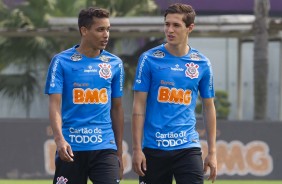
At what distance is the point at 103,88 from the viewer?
8.67 metres

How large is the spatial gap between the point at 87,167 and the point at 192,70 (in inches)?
47.4

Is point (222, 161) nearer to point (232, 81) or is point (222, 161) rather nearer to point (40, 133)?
point (40, 133)

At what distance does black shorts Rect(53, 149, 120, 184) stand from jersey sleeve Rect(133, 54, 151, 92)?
588 millimetres

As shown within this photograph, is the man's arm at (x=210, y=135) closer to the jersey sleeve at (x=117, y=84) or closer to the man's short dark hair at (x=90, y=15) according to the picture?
the jersey sleeve at (x=117, y=84)

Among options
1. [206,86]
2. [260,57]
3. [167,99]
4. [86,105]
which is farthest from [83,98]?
[260,57]

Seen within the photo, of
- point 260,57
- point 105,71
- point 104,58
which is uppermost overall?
point 104,58

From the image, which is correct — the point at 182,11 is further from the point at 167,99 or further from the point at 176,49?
the point at 167,99

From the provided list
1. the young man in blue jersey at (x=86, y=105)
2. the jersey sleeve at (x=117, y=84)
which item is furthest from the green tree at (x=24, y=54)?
the young man in blue jersey at (x=86, y=105)

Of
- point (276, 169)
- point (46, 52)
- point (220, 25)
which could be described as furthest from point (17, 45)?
point (276, 169)

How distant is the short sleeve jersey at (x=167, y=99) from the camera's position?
861cm

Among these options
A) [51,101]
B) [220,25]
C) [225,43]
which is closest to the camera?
[51,101]

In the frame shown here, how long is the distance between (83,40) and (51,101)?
1.99 ft

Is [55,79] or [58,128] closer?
[58,128]

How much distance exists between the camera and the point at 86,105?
8602 millimetres
